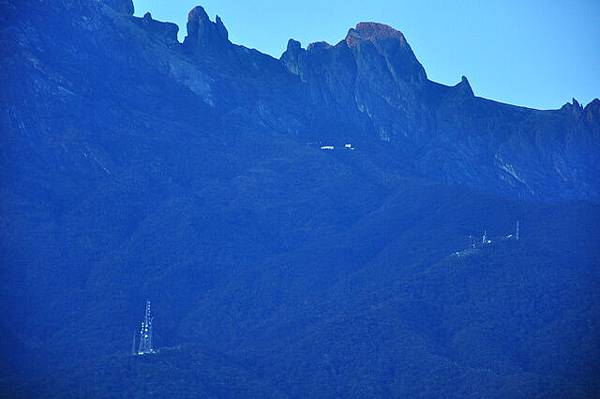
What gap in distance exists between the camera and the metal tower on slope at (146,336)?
544 feet

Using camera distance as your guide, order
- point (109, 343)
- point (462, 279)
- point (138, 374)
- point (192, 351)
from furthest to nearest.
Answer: point (462, 279) < point (109, 343) < point (192, 351) < point (138, 374)

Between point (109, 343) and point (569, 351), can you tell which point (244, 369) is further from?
point (569, 351)

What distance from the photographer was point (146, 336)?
170125 millimetres

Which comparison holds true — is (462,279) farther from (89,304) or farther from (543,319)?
(89,304)

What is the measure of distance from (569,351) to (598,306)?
11150 millimetres

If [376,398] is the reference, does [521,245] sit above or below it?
above

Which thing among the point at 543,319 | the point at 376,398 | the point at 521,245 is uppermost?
the point at 521,245

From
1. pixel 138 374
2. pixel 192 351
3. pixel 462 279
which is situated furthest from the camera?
pixel 462 279

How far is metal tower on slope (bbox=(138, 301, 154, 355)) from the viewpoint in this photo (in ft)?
544

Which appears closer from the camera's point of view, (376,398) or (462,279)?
(376,398)

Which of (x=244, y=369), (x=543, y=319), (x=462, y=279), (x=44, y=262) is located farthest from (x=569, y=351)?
(x=44, y=262)

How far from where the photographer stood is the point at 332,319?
7028 inches

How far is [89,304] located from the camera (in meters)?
186

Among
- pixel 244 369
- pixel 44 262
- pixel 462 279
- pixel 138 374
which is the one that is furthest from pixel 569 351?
pixel 44 262
